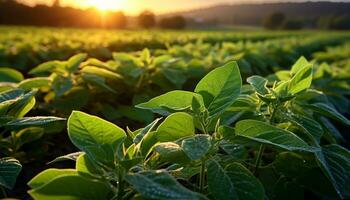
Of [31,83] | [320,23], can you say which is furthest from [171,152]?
[320,23]

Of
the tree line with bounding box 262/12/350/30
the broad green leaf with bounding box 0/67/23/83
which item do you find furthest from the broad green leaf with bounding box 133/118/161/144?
the tree line with bounding box 262/12/350/30

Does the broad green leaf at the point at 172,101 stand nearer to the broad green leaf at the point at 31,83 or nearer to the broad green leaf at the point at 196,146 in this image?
the broad green leaf at the point at 196,146

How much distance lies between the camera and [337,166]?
1.32 meters

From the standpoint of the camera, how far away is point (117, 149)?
40.7 inches

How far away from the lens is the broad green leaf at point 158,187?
2.84 ft

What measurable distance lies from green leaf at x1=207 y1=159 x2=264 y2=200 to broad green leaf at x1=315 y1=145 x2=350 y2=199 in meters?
0.31

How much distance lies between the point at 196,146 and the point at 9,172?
0.52m

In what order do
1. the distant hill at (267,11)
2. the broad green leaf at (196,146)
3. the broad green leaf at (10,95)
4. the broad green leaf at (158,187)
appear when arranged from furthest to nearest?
1. the distant hill at (267,11)
2. the broad green leaf at (10,95)
3. the broad green leaf at (196,146)
4. the broad green leaf at (158,187)

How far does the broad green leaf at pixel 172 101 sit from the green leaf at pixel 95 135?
16 cm

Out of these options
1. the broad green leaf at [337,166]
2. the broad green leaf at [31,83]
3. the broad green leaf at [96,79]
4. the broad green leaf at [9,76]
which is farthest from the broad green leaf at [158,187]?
the broad green leaf at [9,76]

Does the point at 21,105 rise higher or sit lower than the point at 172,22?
higher

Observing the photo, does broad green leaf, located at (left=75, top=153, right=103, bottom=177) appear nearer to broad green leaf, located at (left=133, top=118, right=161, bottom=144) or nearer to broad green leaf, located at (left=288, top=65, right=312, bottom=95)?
broad green leaf, located at (left=133, top=118, right=161, bottom=144)

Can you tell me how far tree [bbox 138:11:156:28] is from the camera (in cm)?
4269

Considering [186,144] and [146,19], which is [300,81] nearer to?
[186,144]
